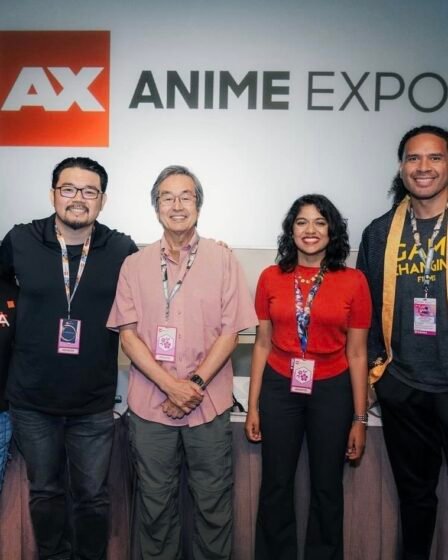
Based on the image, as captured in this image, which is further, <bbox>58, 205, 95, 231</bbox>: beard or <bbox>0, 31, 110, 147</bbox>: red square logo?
<bbox>0, 31, 110, 147</bbox>: red square logo

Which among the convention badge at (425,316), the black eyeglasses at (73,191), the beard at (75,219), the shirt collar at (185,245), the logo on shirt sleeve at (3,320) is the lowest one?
the logo on shirt sleeve at (3,320)

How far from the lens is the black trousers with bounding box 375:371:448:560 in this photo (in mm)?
1727

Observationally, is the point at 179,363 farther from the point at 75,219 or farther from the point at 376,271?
the point at 376,271

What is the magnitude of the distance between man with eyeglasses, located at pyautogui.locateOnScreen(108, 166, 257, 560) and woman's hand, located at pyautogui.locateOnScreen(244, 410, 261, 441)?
94 mm

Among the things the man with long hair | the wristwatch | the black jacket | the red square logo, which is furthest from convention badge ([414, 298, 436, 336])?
the red square logo

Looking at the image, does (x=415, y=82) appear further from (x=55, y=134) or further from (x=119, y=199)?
(x=55, y=134)

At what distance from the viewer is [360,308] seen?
1.75 metres

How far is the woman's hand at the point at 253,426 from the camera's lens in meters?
1.84

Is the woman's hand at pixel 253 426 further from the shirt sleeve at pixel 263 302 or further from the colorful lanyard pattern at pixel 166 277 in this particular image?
the colorful lanyard pattern at pixel 166 277

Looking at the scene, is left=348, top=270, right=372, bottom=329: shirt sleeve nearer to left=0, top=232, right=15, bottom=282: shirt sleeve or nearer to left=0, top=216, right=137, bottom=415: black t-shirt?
left=0, top=216, right=137, bottom=415: black t-shirt

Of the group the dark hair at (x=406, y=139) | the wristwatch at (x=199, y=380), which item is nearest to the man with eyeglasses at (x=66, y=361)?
the wristwatch at (x=199, y=380)

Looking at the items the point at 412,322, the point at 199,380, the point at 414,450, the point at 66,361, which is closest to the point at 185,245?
the point at 199,380

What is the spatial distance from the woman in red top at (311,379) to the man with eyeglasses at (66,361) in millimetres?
572

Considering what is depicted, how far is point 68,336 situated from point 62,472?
548mm
